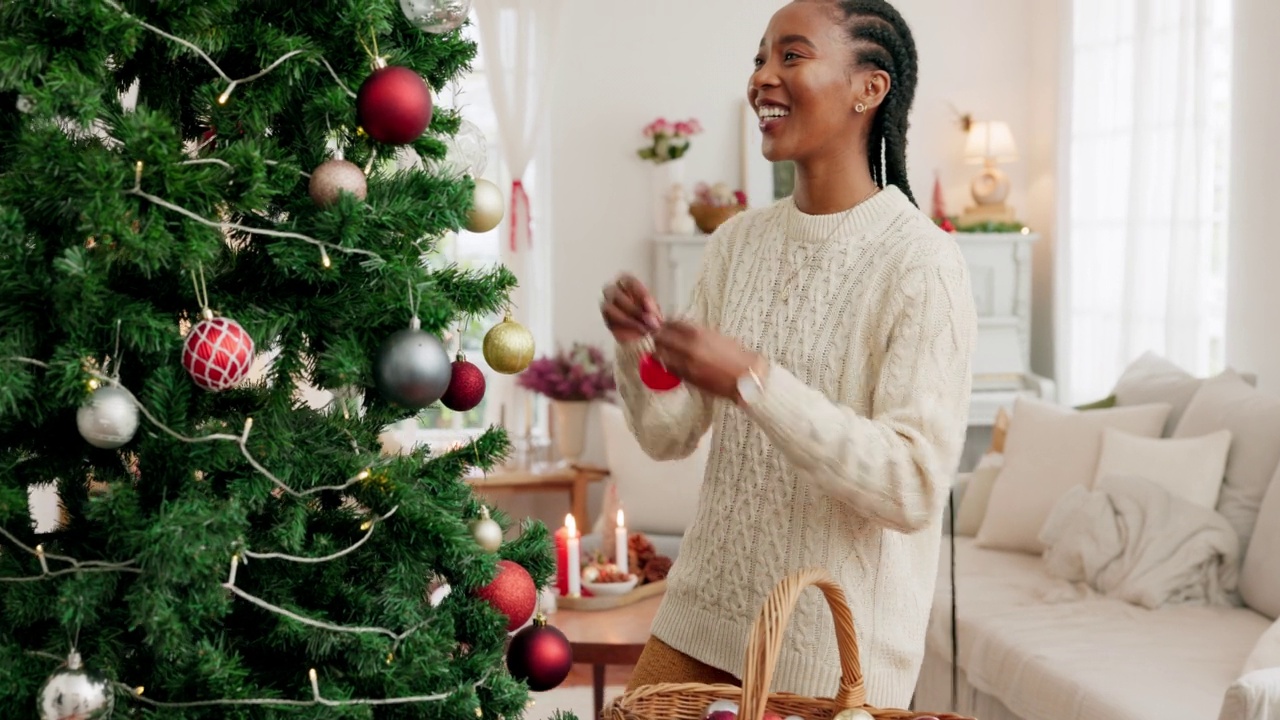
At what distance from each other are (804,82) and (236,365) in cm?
79

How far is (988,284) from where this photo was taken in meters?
5.40

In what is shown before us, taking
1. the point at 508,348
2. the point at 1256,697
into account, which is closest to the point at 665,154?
the point at 1256,697

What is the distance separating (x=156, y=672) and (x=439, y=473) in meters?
0.27

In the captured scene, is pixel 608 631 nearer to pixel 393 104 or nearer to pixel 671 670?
pixel 671 670

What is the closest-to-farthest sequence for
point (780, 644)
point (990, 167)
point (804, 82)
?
point (780, 644) < point (804, 82) < point (990, 167)

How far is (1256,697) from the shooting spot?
2.17 metres

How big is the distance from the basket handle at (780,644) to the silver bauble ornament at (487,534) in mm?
252

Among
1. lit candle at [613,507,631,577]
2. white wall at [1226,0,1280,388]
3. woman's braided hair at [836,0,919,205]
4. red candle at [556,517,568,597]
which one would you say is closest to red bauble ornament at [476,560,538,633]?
woman's braided hair at [836,0,919,205]

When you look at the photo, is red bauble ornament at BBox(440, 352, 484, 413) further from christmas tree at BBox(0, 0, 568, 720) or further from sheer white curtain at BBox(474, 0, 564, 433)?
sheer white curtain at BBox(474, 0, 564, 433)

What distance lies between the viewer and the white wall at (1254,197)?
389 cm

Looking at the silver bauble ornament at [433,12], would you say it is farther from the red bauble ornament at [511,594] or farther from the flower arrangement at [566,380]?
the flower arrangement at [566,380]

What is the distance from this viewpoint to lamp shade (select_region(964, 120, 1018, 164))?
5543mm

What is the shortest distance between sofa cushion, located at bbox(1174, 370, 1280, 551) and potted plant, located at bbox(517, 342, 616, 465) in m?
2.39

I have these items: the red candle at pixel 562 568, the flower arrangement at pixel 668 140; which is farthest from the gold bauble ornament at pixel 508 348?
the flower arrangement at pixel 668 140
